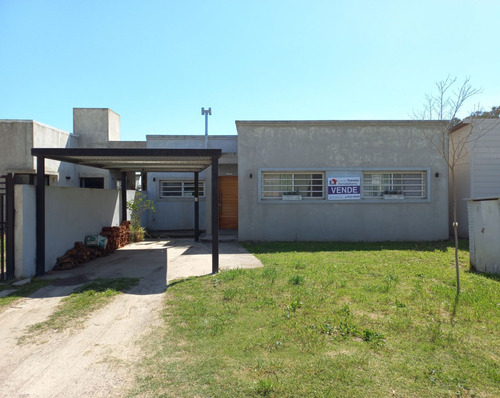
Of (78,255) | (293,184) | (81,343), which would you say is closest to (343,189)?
(293,184)

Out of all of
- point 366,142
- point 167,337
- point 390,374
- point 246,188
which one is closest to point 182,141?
point 246,188

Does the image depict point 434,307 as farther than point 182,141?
No

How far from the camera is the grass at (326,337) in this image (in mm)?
3309

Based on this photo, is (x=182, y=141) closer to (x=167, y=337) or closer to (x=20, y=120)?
(x=20, y=120)

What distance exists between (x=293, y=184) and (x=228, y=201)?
395 cm

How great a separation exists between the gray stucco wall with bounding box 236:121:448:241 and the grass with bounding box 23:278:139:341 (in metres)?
6.23

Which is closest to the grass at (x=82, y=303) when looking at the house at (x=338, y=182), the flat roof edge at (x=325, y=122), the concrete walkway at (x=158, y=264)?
the concrete walkway at (x=158, y=264)

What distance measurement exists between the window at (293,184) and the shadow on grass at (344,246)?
70.1 inches

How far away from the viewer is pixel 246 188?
12758 mm

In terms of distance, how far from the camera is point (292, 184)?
13023mm

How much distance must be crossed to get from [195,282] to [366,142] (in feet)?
28.2

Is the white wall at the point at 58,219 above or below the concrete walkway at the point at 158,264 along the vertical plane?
above

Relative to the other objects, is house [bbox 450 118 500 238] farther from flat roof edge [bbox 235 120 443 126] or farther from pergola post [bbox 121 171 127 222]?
pergola post [bbox 121 171 127 222]

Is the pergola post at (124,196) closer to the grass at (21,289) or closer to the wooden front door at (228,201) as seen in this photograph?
the wooden front door at (228,201)
